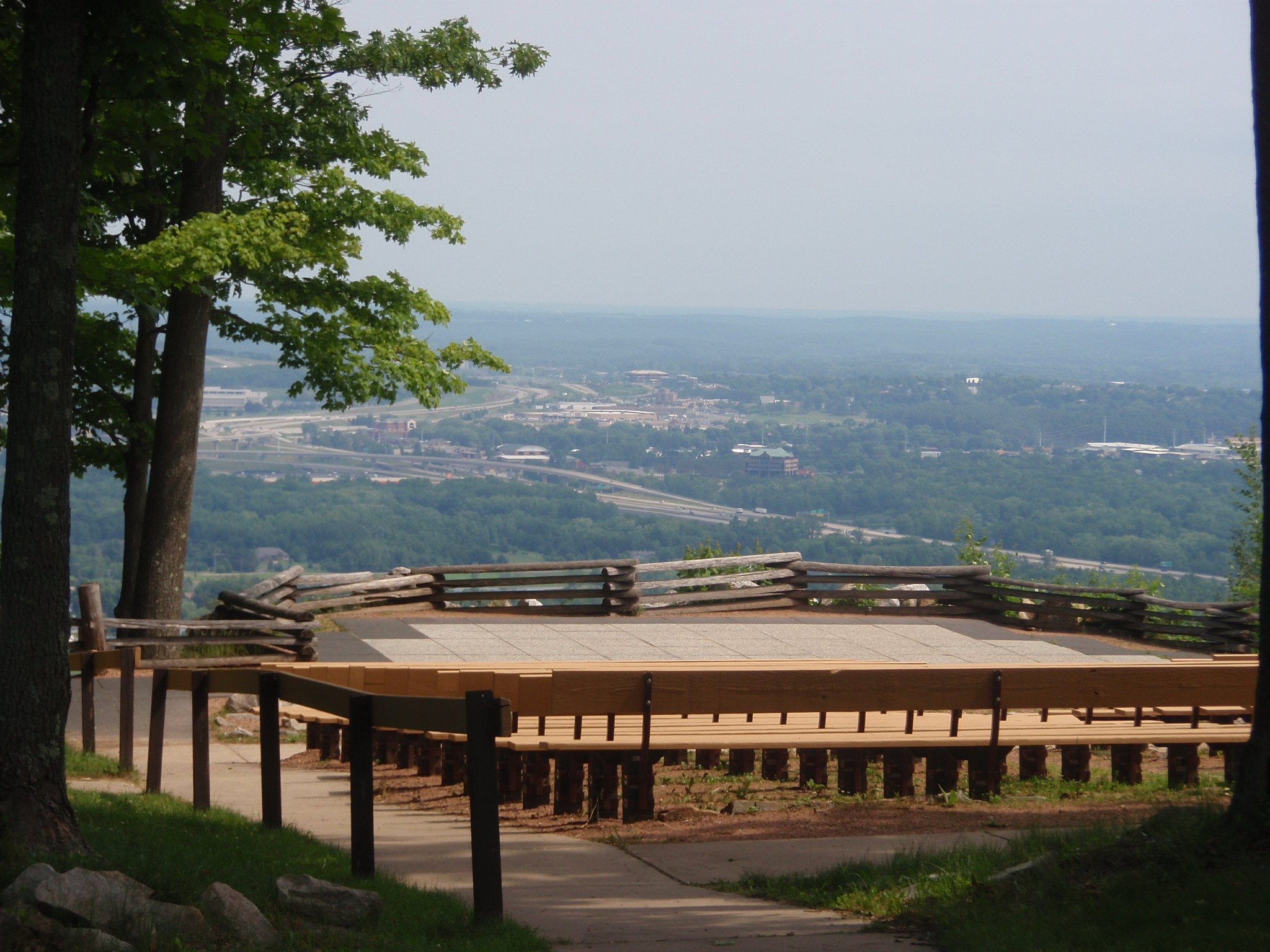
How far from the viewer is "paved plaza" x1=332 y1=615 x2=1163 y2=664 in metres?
15.7

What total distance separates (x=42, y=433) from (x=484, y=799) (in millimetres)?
2422

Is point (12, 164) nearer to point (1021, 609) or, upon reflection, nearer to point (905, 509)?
point (1021, 609)

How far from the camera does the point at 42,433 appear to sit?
5309 millimetres

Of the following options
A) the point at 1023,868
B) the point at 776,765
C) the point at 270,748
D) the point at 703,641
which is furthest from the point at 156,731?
the point at 703,641

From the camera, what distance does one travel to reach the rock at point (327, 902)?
465cm

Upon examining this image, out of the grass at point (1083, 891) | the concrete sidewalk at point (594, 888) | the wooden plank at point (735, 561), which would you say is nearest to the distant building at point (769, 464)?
the wooden plank at point (735, 561)

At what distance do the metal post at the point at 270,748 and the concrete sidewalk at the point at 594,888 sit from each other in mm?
602

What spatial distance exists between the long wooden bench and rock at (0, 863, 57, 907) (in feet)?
11.1

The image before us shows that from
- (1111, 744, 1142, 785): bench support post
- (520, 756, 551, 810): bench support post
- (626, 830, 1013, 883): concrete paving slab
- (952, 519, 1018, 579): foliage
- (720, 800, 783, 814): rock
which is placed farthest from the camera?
(952, 519, 1018, 579): foliage

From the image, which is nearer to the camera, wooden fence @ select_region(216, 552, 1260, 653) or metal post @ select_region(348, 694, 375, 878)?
metal post @ select_region(348, 694, 375, 878)

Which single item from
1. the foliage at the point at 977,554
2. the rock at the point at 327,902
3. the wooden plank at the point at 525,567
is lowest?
the foliage at the point at 977,554

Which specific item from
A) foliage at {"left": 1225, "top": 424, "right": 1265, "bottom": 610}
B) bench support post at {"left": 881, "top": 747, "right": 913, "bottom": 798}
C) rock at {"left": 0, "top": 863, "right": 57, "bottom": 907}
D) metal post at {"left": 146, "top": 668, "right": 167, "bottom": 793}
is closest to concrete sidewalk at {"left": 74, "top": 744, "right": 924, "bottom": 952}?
metal post at {"left": 146, "top": 668, "right": 167, "bottom": 793}

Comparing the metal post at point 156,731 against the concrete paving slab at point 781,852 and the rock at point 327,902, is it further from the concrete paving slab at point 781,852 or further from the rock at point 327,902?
the rock at point 327,902

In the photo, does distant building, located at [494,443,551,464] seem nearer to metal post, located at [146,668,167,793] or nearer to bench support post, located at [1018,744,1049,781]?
metal post, located at [146,668,167,793]
